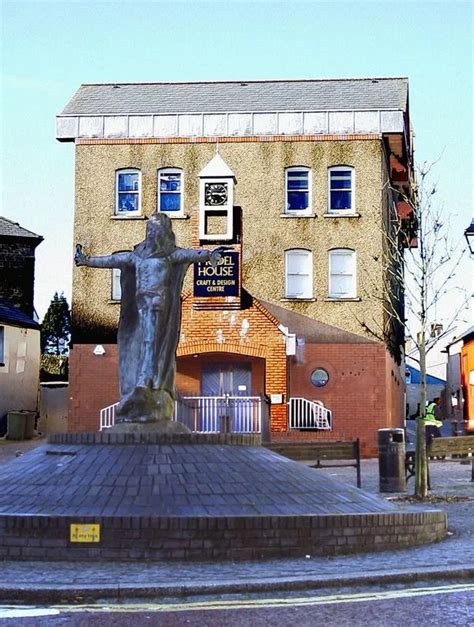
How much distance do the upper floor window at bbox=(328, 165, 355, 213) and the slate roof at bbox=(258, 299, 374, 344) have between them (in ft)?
12.7

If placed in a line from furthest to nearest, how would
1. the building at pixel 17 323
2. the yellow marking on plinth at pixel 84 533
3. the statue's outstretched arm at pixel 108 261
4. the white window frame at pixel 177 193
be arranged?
the building at pixel 17 323, the white window frame at pixel 177 193, the statue's outstretched arm at pixel 108 261, the yellow marking on plinth at pixel 84 533

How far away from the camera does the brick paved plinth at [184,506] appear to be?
11.0 meters

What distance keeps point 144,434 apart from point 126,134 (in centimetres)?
2638

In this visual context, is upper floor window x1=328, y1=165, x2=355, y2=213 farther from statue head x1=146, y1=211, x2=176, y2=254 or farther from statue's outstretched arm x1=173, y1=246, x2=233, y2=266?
statue's outstretched arm x1=173, y1=246, x2=233, y2=266

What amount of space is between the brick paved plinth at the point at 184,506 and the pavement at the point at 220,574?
211 mm

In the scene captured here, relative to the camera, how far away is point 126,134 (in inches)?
1506

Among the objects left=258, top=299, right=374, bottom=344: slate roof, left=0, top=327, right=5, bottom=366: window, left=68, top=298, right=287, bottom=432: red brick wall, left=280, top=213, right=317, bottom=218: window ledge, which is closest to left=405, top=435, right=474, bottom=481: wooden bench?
left=68, top=298, right=287, bottom=432: red brick wall

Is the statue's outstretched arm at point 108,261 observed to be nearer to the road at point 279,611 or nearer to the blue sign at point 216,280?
the road at point 279,611

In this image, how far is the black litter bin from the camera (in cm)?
1994

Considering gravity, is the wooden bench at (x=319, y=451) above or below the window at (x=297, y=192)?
below

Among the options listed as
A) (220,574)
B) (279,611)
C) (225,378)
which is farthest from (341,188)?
(279,611)

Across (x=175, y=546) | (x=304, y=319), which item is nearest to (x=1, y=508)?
(x=175, y=546)

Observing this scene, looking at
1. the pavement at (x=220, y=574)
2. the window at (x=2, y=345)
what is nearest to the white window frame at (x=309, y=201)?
the window at (x=2, y=345)

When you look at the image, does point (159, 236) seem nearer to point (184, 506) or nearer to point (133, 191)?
point (184, 506)
